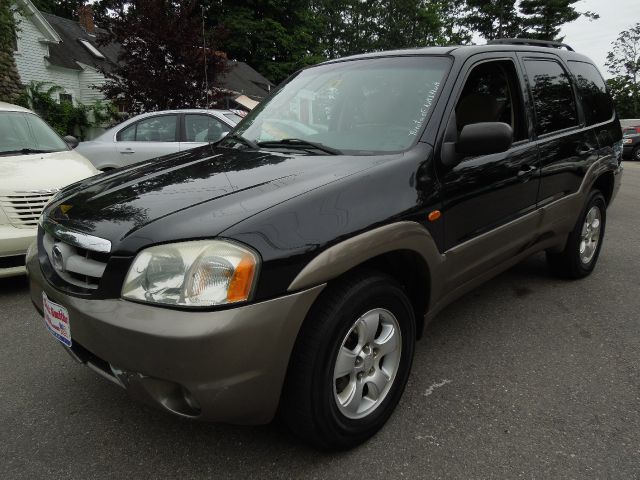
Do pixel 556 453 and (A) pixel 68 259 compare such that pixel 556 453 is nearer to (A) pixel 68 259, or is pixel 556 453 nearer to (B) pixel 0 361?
(A) pixel 68 259

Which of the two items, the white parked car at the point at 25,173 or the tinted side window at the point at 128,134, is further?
the tinted side window at the point at 128,134

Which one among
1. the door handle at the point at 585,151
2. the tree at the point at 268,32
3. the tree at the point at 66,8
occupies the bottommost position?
the door handle at the point at 585,151

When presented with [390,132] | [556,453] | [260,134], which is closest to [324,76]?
[260,134]

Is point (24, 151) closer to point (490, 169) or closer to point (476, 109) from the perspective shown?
point (476, 109)

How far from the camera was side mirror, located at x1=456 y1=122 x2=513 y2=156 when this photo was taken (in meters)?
2.33

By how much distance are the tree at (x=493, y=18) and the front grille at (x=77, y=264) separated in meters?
38.8

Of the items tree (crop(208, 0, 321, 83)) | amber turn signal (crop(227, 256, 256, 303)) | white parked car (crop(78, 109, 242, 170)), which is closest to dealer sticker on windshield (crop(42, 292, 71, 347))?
amber turn signal (crop(227, 256, 256, 303))

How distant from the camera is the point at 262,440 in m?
2.21

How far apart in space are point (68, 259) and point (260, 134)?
1381mm

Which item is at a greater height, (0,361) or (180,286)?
(180,286)

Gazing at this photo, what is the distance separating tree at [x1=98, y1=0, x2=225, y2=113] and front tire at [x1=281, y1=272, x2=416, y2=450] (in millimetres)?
11018

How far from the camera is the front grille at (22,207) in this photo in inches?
157

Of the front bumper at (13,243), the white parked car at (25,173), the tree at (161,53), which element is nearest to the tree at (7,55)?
the tree at (161,53)

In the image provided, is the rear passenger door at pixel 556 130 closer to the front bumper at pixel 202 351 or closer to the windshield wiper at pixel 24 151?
the front bumper at pixel 202 351
